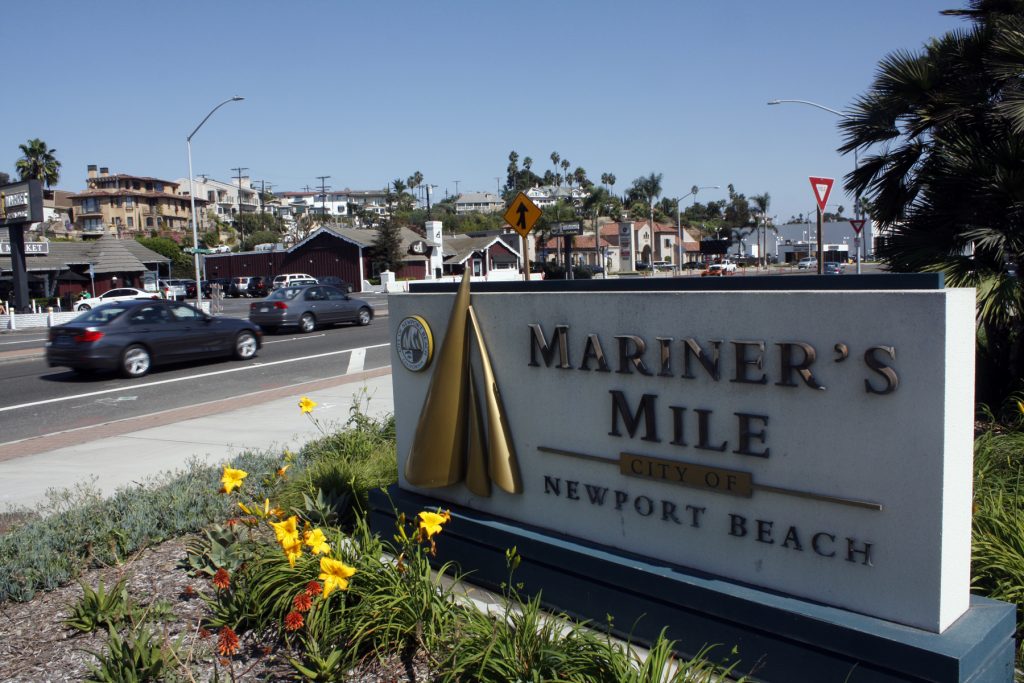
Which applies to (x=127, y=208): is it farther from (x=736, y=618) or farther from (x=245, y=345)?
(x=736, y=618)

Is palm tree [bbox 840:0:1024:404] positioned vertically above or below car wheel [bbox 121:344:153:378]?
above

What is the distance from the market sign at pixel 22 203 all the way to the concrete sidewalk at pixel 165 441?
82.2 feet

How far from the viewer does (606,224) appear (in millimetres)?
101750

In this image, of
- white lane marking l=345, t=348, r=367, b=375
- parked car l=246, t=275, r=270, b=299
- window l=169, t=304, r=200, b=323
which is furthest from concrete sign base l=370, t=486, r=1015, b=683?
parked car l=246, t=275, r=270, b=299

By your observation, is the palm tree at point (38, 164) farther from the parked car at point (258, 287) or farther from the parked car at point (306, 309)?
the parked car at point (306, 309)

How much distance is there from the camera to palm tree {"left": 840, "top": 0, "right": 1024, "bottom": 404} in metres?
7.50

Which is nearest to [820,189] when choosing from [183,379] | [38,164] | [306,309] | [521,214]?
[521,214]

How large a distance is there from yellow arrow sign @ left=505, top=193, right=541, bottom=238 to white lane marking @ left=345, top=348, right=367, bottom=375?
4359 millimetres

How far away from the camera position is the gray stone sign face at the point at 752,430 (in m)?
3.50

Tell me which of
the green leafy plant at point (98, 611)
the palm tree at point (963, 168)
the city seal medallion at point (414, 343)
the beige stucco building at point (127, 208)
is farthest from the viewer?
the beige stucco building at point (127, 208)

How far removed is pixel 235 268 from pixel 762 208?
8533cm

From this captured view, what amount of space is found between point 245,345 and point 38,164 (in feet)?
265

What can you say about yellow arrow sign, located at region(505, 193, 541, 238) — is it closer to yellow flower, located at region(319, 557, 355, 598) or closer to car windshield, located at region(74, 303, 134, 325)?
car windshield, located at region(74, 303, 134, 325)

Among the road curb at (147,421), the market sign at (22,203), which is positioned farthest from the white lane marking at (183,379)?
the market sign at (22,203)
